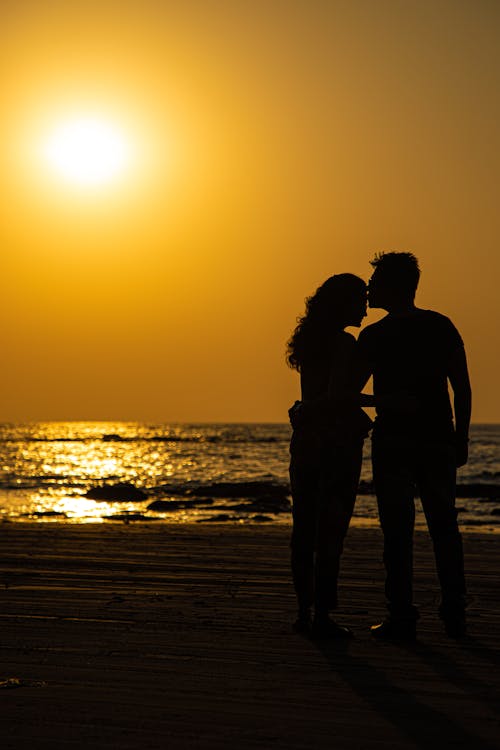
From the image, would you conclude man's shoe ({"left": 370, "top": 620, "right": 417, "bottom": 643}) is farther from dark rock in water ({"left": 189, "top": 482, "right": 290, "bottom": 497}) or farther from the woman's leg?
dark rock in water ({"left": 189, "top": 482, "right": 290, "bottom": 497})

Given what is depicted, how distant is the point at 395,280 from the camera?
17.2 feet

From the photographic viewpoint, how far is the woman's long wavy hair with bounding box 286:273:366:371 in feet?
17.2

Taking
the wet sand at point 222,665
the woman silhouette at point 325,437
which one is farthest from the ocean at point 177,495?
the woman silhouette at point 325,437

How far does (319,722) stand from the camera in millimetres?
3457

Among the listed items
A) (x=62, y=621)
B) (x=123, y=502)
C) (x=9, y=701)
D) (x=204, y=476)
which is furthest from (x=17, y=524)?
(x=204, y=476)

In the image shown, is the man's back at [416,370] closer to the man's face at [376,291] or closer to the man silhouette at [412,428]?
the man silhouette at [412,428]

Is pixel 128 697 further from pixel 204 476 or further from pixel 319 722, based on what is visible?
pixel 204 476

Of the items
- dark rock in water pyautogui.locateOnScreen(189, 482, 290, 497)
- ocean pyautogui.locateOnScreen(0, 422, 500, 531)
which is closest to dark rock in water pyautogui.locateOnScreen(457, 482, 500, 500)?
ocean pyautogui.locateOnScreen(0, 422, 500, 531)

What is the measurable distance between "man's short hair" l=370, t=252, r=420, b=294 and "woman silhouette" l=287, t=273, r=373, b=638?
0.14 metres

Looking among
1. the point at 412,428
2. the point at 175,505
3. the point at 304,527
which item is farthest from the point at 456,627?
the point at 175,505

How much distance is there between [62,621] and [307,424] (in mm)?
1735

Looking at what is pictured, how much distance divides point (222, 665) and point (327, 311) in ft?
6.42

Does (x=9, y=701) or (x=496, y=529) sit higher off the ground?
Result: (x=9, y=701)

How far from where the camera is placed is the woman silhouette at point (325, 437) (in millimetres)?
5137
